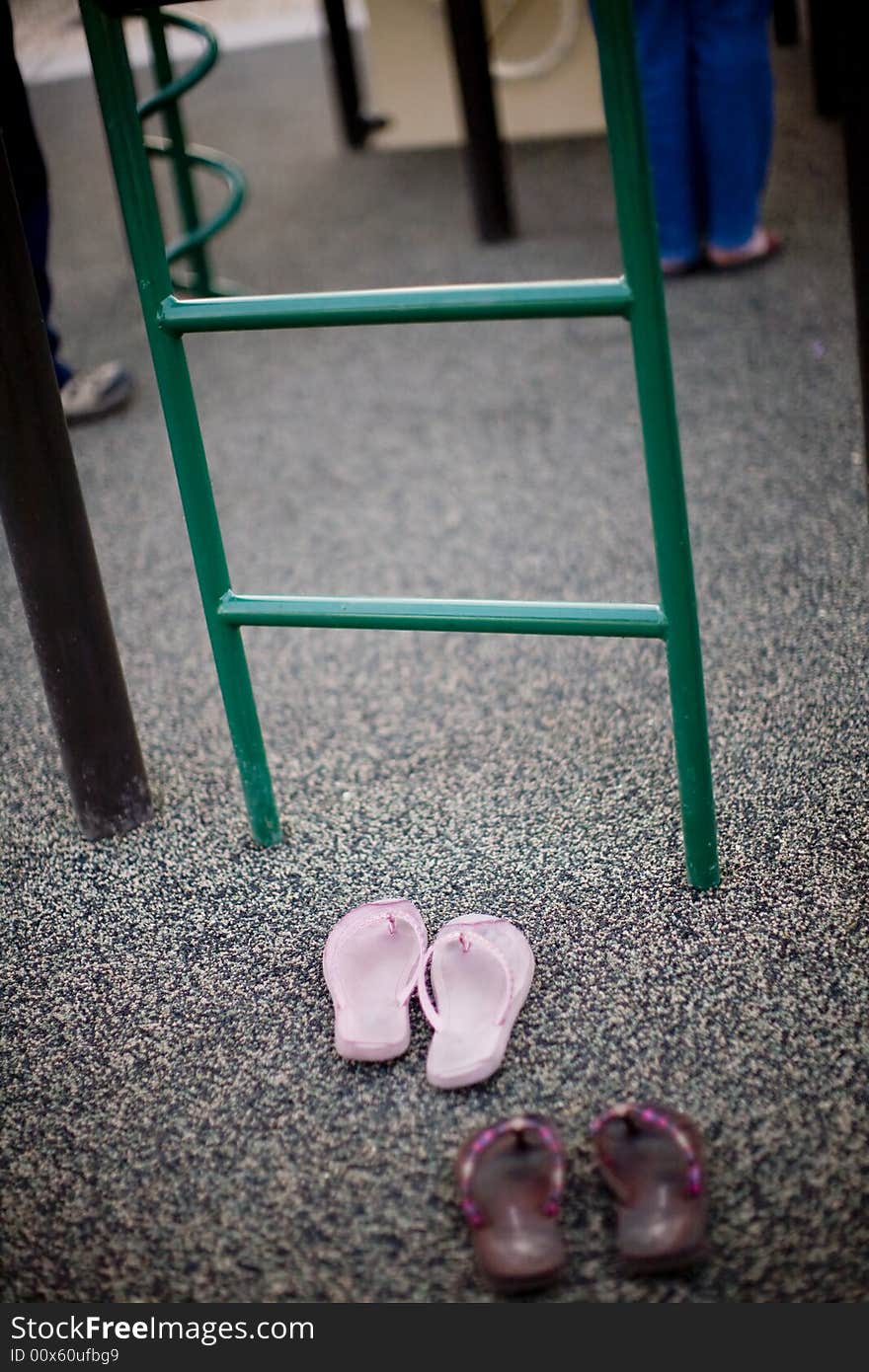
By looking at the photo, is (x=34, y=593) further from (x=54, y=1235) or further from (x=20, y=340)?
(x=54, y=1235)

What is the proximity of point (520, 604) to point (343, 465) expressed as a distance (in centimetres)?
109

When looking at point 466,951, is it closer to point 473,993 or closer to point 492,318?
point 473,993

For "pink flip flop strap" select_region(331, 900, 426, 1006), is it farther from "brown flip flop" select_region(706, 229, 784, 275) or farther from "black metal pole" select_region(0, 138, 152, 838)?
"brown flip flop" select_region(706, 229, 784, 275)

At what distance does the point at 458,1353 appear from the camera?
880 millimetres

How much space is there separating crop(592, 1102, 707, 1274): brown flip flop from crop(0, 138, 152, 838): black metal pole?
659mm

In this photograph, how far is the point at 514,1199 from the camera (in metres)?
0.94

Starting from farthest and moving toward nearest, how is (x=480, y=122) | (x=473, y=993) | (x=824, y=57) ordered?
(x=824, y=57) < (x=480, y=122) < (x=473, y=993)

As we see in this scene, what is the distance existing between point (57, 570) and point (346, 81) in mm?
2734

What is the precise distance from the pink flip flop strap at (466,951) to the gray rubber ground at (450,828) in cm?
3

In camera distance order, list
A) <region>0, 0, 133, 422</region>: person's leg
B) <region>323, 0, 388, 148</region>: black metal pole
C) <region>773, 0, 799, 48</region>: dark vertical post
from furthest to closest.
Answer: <region>773, 0, 799, 48</region>: dark vertical post, <region>323, 0, 388, 148</region>: black metal pole, <region>0, 0, 133, 422</region>: person's leg

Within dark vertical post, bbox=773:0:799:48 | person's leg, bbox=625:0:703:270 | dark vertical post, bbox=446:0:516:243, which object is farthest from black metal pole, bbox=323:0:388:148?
person's leg, bbox=625:0:703:270

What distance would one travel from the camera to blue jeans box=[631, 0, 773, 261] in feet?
7.50

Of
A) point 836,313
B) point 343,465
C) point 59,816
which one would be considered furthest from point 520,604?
point 836,313

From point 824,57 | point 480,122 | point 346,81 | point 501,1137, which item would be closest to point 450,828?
point 501,1137
